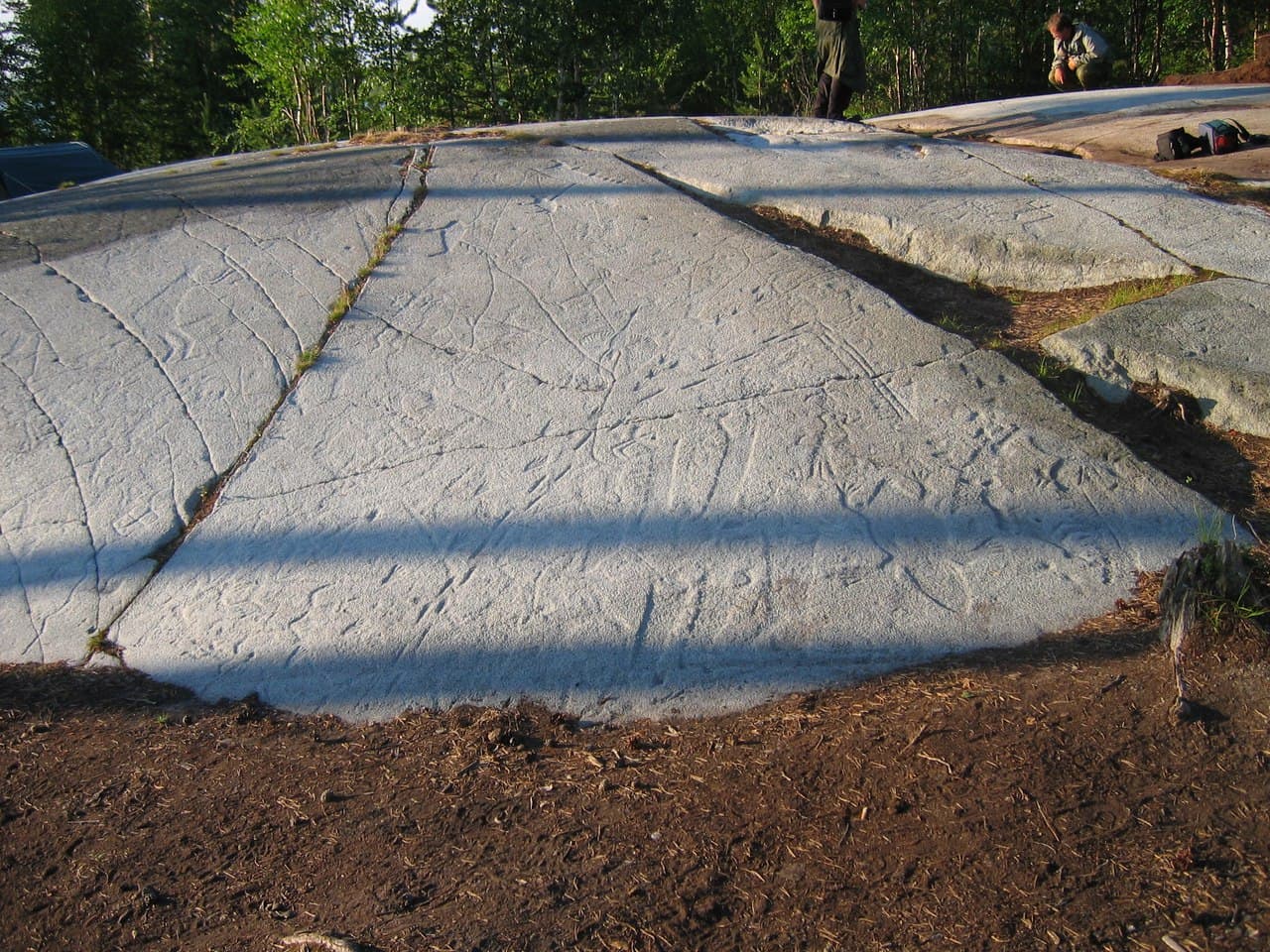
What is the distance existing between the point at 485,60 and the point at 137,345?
9524 mm

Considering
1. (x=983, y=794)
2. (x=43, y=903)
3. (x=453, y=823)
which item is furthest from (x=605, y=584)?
(x=43, y=903)

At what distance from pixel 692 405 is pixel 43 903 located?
311 cm

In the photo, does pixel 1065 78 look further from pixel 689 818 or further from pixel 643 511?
pixel 689 818

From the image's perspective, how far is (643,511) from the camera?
4.27 meters

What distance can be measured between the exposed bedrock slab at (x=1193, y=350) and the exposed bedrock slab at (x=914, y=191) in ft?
1.79

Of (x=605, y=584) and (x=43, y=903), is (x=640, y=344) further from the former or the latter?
(x=43, y=903)

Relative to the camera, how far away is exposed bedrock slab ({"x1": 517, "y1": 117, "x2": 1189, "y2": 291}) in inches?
234

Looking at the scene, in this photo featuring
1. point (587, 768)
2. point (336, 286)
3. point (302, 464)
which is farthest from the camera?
point (336, 286)

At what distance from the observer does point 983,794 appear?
2.85 m

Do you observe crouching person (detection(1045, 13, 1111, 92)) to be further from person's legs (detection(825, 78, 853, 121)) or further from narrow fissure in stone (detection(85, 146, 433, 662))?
narrow fissure in stone (detection(85, 146, 433, 662))

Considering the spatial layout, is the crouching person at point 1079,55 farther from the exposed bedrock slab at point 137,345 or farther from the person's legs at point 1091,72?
the exposed bedrock slab at point 137,345

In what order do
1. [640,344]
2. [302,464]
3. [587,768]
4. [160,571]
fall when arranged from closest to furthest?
[587,768] < [160,571] < [302,464] < [640,344]

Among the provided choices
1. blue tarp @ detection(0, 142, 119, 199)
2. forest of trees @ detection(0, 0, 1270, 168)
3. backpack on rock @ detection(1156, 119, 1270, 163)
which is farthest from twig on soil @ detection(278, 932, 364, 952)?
forest of trees @ detection(0, 0, 1270, 168)

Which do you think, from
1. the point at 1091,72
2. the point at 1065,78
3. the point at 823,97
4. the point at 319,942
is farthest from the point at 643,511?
the point at 1065,78
